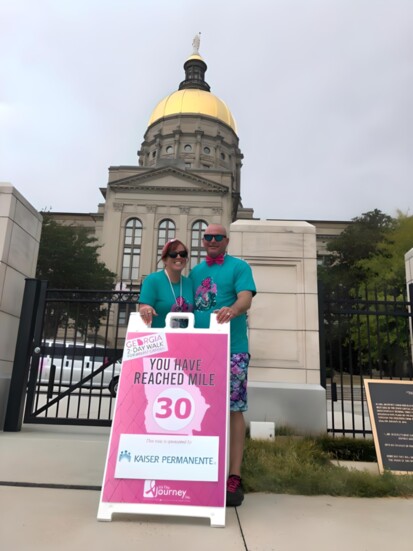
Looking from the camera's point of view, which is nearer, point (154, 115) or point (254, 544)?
point (254, 544)

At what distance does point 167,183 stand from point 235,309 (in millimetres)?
54643

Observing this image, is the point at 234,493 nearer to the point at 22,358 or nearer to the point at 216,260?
the point at 216,260

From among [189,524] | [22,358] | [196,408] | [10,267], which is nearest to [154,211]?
[10,267]

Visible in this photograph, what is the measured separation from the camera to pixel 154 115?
247ft

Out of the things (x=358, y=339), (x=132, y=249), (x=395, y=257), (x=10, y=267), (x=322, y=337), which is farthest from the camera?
(x=132, y=249)

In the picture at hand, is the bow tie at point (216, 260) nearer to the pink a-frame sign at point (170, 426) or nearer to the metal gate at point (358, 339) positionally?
the pink a-frame sign at point (170, 426)

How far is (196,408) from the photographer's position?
284cm

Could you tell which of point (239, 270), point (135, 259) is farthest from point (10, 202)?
point (135, 259)

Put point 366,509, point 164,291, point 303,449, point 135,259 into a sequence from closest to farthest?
1. point 366,509
2. point 164,291
3. point 303,449
4. point 135,259

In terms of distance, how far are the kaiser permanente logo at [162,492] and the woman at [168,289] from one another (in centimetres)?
118

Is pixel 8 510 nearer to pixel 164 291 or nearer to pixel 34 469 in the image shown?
pixel 34 469

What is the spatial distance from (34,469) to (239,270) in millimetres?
2646

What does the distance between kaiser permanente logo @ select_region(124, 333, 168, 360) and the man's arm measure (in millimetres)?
448

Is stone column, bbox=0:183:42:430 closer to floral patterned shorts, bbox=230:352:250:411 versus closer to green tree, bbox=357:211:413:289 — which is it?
floral patterned shorts, bbox=230:352:250:411
